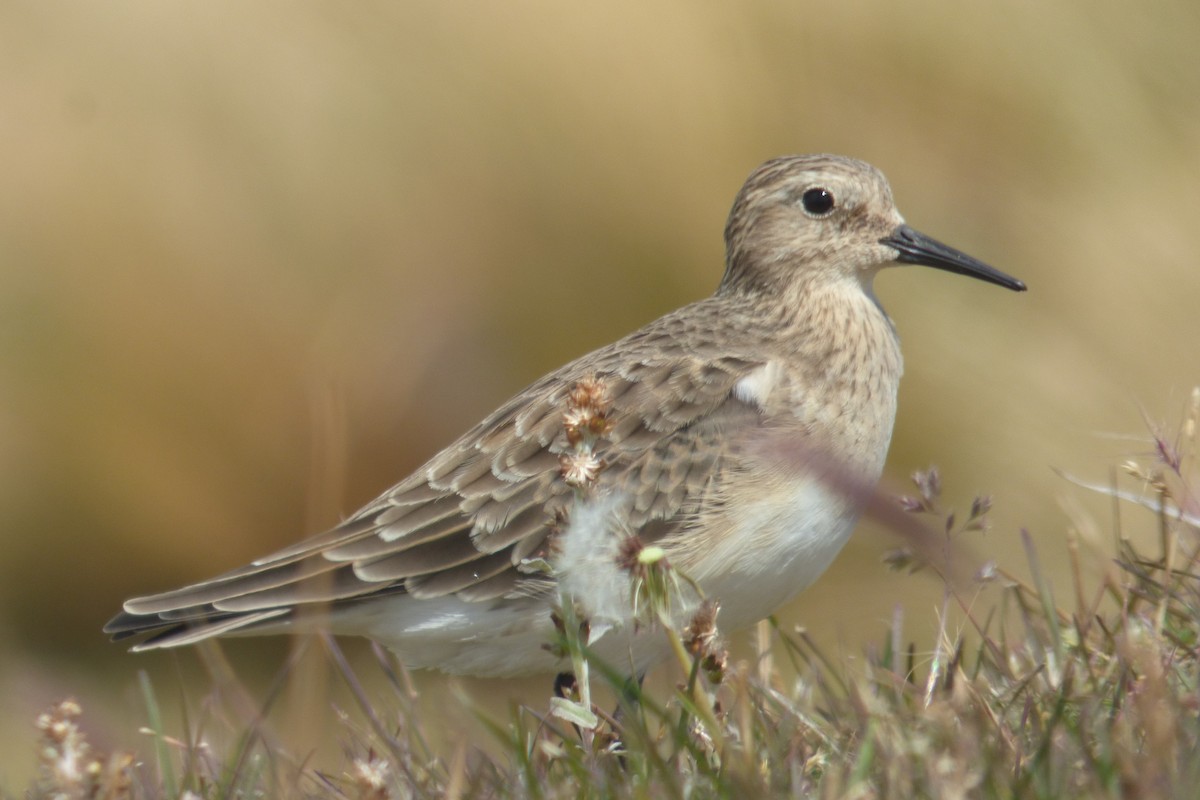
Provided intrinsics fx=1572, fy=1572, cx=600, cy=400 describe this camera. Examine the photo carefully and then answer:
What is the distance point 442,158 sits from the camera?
26.2 ft

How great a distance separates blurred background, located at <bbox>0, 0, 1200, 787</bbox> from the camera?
25.4ft

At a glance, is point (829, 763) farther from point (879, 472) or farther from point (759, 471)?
point (879, 472)

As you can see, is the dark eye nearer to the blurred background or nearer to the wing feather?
the wing feather

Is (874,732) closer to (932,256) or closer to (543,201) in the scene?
(932,256)

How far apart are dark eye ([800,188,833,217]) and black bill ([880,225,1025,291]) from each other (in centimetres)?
23

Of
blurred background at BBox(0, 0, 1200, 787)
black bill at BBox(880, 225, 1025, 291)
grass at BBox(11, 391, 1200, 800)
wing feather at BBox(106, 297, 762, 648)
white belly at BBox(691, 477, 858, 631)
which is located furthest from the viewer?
blurred background at BBox(0, 0, 1200, 787)

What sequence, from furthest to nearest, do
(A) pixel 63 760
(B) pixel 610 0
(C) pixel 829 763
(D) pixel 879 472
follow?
1. (B) pixel 610 0
2. (D) pixel 879 472
3. (C) pixel 829 763
4. (A) pixel 63 760

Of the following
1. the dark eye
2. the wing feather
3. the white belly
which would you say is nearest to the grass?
the white belly

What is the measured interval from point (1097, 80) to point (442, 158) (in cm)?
332

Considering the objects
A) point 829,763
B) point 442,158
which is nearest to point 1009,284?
point 829,763

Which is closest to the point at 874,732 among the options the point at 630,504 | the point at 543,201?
the point at 630,504

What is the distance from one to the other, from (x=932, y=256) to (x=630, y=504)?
154 cm

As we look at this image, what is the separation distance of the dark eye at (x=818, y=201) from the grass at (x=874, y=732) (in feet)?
5.54

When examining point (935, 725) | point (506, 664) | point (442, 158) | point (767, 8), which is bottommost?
point (506, 664)
